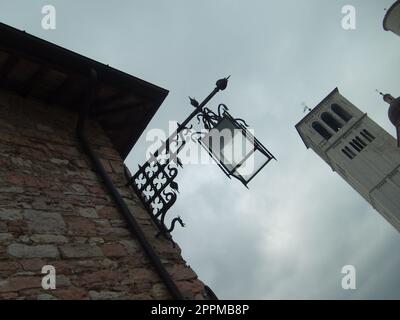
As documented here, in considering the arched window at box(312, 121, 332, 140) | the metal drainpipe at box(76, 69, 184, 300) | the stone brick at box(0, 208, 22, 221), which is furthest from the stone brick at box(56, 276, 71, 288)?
the arched window at box(312, 121, 332, 140)

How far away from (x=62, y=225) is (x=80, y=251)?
1.10 feet

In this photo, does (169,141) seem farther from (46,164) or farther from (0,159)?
(0,159)

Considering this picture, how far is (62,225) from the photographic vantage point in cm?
366

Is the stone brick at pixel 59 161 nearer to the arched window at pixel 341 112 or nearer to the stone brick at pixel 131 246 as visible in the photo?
the stone brick at pixel 131 246

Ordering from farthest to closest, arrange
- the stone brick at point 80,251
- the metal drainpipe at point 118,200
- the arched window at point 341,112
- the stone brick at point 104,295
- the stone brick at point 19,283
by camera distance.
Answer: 1. the arched window at point 341,112
2. the metal drainpipe at point 118,200
3. the stone brick at point 80,251
4. the stone brick at point 104,295
5. the stone brick at point 19,283

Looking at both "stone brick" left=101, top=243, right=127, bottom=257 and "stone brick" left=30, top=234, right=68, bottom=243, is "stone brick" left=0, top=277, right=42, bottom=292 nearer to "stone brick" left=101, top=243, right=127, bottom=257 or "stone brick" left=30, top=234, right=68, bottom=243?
"stone brick" left=30, top=234, right=68, bottom=243

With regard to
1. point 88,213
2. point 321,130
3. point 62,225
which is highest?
point 321,130

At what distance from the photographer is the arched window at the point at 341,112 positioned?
119ft

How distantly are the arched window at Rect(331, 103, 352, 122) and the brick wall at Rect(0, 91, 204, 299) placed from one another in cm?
3510

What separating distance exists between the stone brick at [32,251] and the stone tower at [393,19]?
37581mm

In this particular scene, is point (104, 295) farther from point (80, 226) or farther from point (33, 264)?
point (80, 226)

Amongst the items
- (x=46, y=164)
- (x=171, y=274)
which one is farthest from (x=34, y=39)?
(x=171, y=274)

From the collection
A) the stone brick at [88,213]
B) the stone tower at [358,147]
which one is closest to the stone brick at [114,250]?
the stone brick at [88,213]

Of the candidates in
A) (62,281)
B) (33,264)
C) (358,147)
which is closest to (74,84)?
(33,264)
